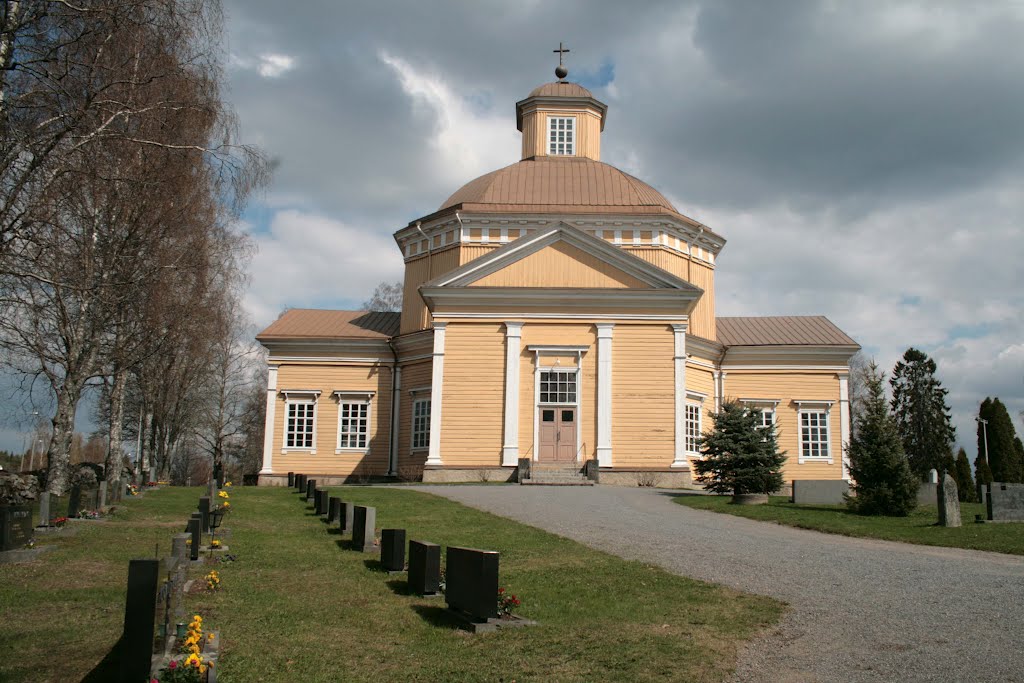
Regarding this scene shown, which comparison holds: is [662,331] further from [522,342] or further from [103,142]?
[103,142]

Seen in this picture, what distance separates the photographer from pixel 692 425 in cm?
3394

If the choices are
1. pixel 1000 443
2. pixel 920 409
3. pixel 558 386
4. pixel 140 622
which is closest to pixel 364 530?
pixel 140 622

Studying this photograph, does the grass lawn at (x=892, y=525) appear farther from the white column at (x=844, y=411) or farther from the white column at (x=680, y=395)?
the white column at (x=844, y=411)

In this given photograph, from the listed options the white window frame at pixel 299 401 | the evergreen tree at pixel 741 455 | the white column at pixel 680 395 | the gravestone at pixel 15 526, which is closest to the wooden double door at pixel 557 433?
the white column at pixel 680 395

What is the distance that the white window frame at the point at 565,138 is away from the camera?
134 feet

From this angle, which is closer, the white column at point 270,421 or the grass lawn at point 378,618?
the grass lawn at point 378,618

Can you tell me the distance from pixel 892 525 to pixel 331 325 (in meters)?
26.0

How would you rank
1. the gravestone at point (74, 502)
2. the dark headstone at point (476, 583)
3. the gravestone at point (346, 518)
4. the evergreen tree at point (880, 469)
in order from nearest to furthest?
the dark headstone at point (476, 583), the gravestone at point (346, 518), the gravestone at point (74, 502), the evergreen tree at point (880, 469)

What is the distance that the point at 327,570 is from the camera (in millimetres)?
12516

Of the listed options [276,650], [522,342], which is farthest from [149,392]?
[276,650]

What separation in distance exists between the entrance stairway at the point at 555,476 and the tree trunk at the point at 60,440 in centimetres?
1329

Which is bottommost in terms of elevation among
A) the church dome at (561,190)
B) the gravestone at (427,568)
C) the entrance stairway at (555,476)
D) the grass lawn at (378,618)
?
the grass lawn at (378,618)

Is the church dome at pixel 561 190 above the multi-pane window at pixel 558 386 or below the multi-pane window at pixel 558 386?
above

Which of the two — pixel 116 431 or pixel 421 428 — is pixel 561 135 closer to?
pixel 421 428
